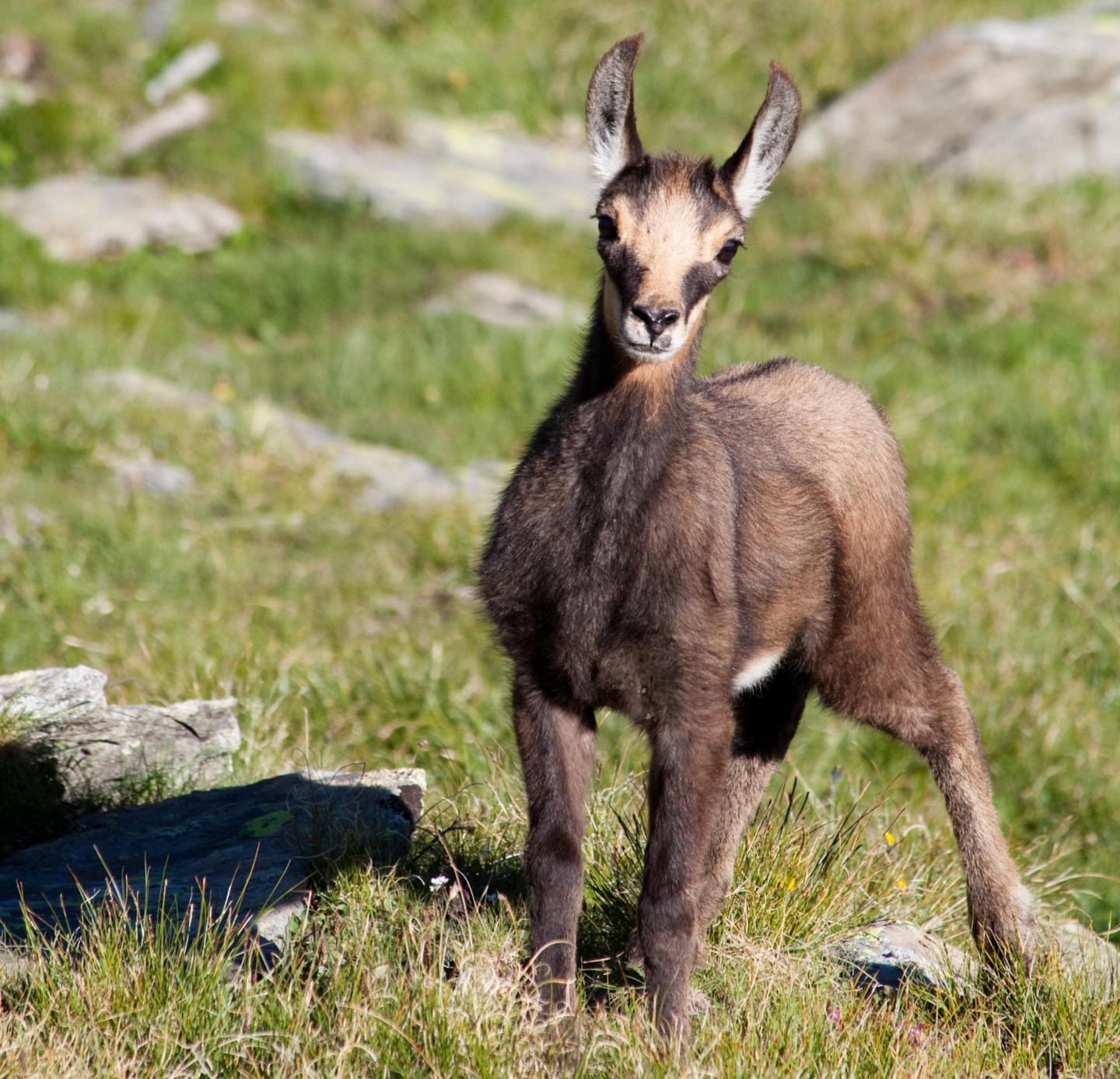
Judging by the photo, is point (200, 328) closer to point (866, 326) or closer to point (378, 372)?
point (378, 372)

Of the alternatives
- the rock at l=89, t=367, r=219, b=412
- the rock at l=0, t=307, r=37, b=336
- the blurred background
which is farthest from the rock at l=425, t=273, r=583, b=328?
the rock at l=0, t=307, r=37, b=336

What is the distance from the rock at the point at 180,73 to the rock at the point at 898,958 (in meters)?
10.3

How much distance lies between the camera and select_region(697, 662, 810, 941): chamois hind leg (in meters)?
4.43

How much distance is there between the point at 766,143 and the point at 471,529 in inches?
162

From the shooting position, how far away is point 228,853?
4.24 m

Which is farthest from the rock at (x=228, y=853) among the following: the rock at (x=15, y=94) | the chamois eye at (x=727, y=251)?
the rock at (x=15, y=94)

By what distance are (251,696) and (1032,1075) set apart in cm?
325

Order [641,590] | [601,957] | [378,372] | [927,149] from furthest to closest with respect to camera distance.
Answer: [927,149]
[378,372]
[601,957]
[641,590]

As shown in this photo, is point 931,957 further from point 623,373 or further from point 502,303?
point 502,303

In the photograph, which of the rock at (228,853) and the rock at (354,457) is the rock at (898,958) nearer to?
the rock at (228,853)

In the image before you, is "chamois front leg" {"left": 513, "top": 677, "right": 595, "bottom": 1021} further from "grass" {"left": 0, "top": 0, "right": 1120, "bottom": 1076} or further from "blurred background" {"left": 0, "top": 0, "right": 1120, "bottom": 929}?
"blurred background" {"left": 0, "top": 0, "right": 1120, "bottom": 929}

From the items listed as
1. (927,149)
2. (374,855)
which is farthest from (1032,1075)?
(927,149)

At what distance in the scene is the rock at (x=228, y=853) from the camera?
3902 millimetres

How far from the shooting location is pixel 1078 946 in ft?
14.4
